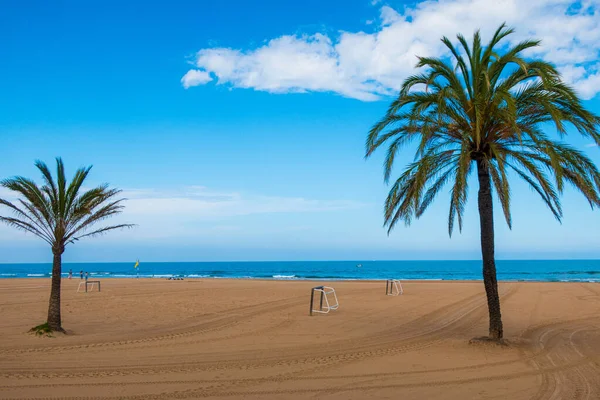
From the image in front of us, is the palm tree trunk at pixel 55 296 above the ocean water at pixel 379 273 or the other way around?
above

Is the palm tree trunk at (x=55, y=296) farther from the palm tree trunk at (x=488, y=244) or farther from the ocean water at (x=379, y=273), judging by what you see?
the ocean water at (x=379, y=273)

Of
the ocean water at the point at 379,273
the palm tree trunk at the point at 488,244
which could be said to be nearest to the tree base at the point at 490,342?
the palm tree trunk at the point at 488,244

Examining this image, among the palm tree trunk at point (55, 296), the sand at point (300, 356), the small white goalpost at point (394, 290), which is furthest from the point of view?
the small white goalpost at point (394, 290)

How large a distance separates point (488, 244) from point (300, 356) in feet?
17.7

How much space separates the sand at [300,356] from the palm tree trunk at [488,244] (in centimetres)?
76

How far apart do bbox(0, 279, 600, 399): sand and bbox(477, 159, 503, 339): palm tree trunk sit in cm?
76

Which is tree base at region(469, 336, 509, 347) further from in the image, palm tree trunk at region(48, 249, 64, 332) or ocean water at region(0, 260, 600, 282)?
ocean water at region(0, 260, 600, 282)

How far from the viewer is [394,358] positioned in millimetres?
10609

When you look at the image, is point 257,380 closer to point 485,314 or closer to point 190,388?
point 190,388

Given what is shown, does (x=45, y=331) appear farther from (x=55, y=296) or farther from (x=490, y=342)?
(x=490, y=342)

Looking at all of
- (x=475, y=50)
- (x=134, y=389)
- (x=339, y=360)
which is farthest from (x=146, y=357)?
(x=475, y=50)

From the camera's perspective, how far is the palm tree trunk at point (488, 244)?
1155 cm

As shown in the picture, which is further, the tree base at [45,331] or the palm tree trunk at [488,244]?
the tree base at [45,331]

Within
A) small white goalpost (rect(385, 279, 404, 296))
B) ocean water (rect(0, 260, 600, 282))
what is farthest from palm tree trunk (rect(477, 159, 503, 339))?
ocean water (rect(0, 260, 600, 282))
